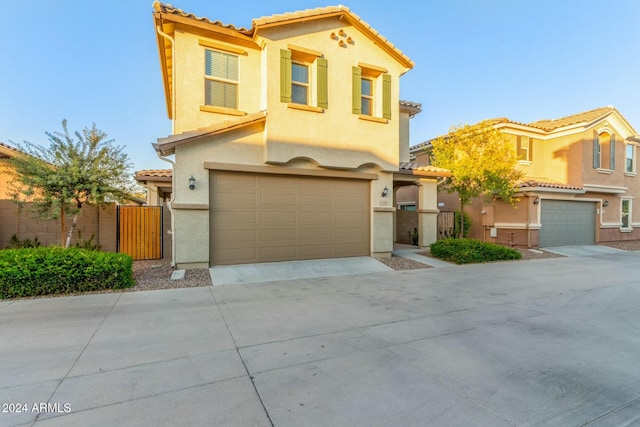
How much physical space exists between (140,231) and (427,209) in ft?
35.8

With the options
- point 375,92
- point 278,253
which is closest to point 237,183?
point 278,253

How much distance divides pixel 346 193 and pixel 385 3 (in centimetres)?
814

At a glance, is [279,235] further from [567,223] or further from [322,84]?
[567,223]

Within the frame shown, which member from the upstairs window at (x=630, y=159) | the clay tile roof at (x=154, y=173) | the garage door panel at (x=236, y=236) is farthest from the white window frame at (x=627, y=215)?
the clay tile roof at (x=154, y=173)

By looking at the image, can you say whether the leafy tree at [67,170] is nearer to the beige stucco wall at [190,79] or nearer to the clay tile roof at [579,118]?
the beige stucco wall at [190,79]

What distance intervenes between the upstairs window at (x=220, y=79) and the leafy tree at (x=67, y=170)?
304 centimetres

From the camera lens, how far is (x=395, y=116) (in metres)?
10.4

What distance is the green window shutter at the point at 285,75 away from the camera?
8.67 metres

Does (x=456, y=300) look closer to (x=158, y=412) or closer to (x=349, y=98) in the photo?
(x=158, y=412)

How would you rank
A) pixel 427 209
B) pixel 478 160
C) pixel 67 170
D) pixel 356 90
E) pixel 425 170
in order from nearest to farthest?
pixel 67 170 → pixel 356 90 → pixel 478 160 → pixel 425 170 → pixel 427 209

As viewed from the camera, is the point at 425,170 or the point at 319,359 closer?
the point at 319,359

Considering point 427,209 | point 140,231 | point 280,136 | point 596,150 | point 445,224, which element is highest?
point 596,150

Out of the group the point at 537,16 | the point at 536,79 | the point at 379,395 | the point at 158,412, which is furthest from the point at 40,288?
the point at 536,79

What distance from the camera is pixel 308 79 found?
9336 millimetres
